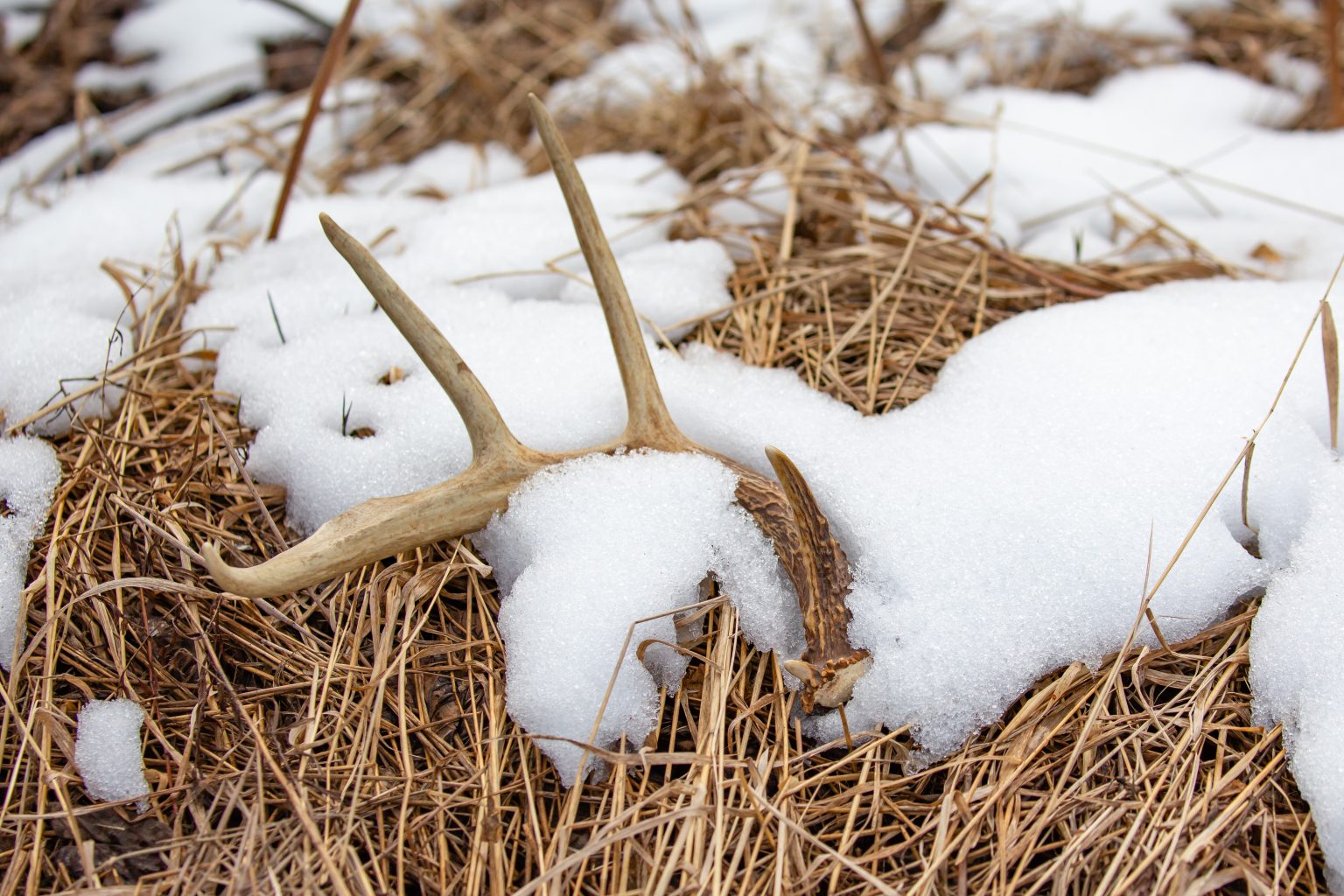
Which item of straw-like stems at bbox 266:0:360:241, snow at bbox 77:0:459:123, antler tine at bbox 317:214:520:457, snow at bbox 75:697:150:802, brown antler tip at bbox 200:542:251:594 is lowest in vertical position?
snow at bbox 75:697:150:802

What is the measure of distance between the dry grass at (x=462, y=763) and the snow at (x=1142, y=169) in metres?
1.01

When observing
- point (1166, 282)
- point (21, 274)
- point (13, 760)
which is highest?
point (21, 274)

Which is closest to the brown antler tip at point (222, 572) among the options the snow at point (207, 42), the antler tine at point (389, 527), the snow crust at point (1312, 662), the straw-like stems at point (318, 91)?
the antler tine at point (389, 527)

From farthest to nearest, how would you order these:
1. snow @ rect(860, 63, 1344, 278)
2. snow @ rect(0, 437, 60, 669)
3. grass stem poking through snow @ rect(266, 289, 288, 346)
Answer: snow @ rect(860, 63, 1344, 278) < grass stem poking through snow @ rect(266, 289, 288, 346) < snow @ rect(0, 437, 60, 669)

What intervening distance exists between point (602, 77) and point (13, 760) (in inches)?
85.0

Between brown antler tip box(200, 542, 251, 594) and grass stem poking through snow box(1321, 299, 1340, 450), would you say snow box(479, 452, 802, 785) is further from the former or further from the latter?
grass stem poking through snow box(1321, 299, 1340, 450)

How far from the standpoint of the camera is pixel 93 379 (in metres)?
1.34

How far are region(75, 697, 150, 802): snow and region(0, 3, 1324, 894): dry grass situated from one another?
0.06 ft

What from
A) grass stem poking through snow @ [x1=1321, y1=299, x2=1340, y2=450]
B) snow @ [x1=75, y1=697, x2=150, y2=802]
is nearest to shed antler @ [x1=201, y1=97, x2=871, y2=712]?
snow @ [x1=75, y1=697, x2=150, y2=802]

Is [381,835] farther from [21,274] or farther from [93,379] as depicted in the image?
[21,274]

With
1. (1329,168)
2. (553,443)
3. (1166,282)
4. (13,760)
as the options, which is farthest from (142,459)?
(1329,168)

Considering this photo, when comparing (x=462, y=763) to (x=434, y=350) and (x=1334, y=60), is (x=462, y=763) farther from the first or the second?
(x=1334, y=60)

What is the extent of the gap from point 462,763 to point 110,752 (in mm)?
406

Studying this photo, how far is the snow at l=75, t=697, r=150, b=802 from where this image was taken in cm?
102
